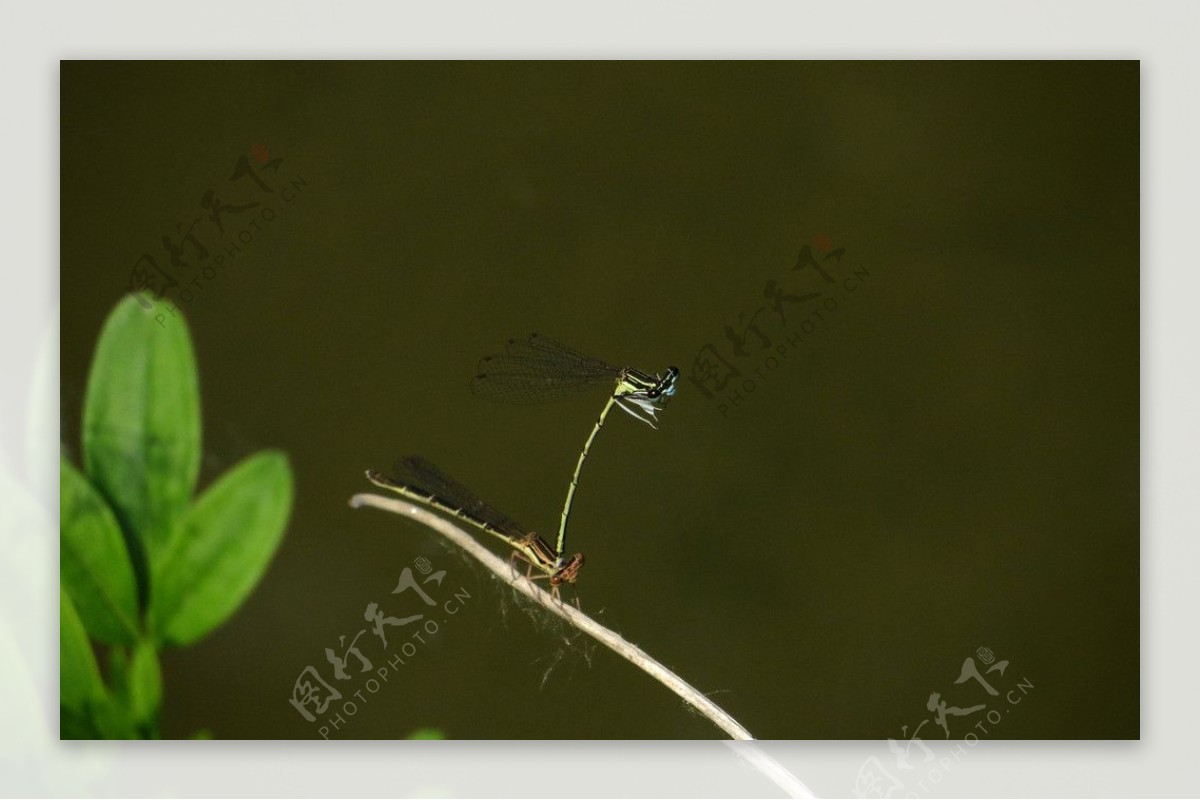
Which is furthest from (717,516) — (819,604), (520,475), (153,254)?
(153,254)

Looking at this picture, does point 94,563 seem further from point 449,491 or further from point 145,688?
point 449,491

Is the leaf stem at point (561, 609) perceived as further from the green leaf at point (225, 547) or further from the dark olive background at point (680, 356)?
the green leaf at point (225, 547)

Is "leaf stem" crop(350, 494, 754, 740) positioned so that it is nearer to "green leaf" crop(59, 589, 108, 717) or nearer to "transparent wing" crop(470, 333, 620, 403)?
"transparent wing" crop(470, 333, 620, 403)

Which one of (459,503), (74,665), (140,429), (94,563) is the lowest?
(74,665)

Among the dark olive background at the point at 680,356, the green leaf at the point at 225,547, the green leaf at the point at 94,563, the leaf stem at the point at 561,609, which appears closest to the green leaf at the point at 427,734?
the dark olive background at the point at 680,356

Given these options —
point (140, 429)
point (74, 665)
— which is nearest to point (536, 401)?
point (140, 429)
